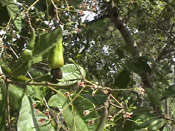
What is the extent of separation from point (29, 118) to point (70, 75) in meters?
0.30

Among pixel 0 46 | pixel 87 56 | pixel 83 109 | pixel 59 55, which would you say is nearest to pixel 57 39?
pixel 59 55

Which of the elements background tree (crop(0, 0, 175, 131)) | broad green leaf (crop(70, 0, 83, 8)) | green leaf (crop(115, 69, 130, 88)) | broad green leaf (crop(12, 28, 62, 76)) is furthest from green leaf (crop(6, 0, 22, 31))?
green leaf (crop(115, 69, 130, 88))

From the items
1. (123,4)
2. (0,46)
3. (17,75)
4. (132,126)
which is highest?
(123,4)

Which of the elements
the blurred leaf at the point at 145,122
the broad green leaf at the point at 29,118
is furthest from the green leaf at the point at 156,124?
the broad green leaf at the point at 29,118

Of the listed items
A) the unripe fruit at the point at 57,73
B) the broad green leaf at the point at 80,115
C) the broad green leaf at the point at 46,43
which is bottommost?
the broad green leaf at the point at 80,115

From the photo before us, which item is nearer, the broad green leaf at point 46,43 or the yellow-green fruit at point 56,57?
the broad green leaf at point 46,43

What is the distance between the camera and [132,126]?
5.50 feet

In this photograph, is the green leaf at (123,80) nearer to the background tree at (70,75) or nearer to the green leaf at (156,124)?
the background tree at (70,75)

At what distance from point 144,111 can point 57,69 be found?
0.76 meters

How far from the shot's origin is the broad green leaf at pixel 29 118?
1064 millimetres

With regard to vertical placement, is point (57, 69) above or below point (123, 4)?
below

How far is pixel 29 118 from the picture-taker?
1.10 metres

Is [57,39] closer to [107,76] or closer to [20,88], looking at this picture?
[20,88]

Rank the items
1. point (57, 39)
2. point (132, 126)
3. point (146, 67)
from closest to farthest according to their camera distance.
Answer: point (57, 39)
point (132, 126)
point (146, 67)
